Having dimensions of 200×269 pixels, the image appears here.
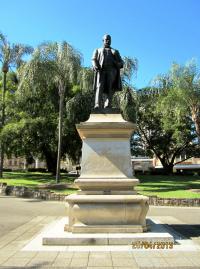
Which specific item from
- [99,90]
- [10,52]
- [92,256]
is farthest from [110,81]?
[10,52]

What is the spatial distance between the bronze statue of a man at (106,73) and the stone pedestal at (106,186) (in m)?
0.64

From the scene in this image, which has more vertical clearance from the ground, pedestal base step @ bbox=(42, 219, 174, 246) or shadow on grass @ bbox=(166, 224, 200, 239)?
pedestal base step @ bbox=(42, 219, 174, 246)

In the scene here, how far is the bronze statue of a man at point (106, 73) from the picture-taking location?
12344mm

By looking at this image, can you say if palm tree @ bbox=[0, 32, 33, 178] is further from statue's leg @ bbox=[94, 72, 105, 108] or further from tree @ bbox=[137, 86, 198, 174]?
statue's leg @ bbox=[94, 72, 105, 108]

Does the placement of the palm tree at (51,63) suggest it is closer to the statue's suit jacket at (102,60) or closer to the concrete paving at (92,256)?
the statue's suit jacket at (102,60)

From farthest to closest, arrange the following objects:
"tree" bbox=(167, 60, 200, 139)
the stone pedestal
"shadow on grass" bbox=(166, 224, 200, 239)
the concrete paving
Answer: "tree" bbox=(167, 60, 200, 139) → "shadow on grass" bbox=(166, 224, 200, 239) → the stone pedestal → the concrete paving

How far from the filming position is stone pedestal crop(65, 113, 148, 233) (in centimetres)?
1055

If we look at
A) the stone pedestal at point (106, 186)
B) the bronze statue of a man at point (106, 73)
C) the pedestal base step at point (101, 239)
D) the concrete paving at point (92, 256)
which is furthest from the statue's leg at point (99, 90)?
the concrete paving at point (92, 256)

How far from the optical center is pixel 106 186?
11.1 m

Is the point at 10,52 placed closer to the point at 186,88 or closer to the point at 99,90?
the point at 186,88

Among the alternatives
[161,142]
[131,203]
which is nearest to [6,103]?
[161,142]

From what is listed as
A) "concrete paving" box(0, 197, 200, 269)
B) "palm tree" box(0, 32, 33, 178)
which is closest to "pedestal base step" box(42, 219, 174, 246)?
"concrete paving" box(0, 197, 200, 269)

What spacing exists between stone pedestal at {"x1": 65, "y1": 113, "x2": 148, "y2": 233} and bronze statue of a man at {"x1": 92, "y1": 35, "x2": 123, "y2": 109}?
64cm

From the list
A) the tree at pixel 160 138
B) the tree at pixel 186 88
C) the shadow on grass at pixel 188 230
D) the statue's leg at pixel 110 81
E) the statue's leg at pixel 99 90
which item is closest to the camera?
the shadow on grass at pixel 188 230
